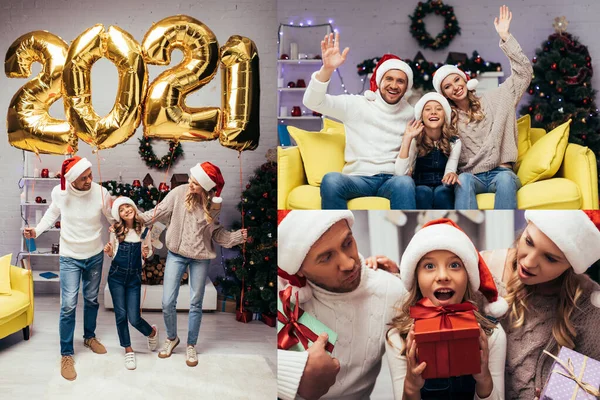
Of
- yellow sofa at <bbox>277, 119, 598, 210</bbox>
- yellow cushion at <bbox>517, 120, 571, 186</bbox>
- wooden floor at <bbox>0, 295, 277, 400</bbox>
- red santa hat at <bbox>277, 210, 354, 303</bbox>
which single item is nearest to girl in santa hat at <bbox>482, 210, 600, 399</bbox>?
yellow sofa at <bbox>277, 119, 598, 210</bbox>

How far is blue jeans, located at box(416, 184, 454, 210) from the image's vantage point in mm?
2627

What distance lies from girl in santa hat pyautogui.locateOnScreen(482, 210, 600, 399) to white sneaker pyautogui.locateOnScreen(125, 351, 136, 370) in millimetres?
2312

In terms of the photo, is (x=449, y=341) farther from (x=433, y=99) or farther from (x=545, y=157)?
(x=433, y=99)

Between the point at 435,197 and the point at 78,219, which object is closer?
the point at 435,197

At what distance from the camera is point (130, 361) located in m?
3.56

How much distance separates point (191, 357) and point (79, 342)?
90 cm

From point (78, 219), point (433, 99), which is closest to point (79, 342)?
point (78, 219)

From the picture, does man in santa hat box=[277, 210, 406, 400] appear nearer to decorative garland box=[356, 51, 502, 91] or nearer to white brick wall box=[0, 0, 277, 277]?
decorative garland box=[356, 51, 502, 91]

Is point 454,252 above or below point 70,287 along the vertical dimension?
above

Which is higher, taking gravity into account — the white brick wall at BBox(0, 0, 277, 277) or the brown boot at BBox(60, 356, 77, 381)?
the white brick wall at BBox(0, 0, 277, 277)

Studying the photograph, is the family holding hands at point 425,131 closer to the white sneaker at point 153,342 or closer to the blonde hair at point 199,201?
the blonde hair at point 199,201

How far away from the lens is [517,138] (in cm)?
273

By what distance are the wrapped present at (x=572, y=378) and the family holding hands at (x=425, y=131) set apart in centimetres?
82

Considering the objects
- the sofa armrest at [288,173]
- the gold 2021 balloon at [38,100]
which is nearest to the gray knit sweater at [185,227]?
the gold 2021 balloon at [38,100]
